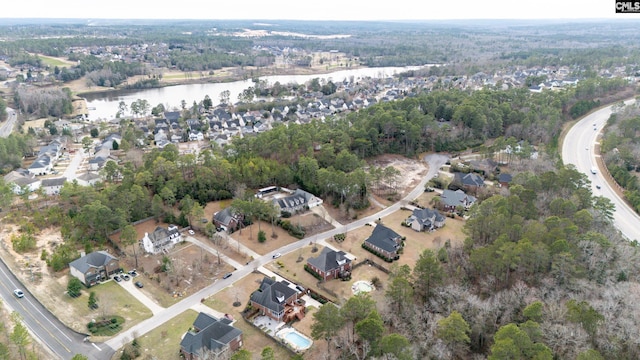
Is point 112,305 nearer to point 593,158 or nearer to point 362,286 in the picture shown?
point 362,286

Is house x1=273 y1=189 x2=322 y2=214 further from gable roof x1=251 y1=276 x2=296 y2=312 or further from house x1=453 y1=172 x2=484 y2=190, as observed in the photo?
house x1=453 y1=172 x2=484 y2=190

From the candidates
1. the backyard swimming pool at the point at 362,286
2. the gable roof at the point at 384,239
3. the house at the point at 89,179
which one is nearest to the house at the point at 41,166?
the house at the point at 89,179

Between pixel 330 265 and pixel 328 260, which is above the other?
pixel 328 260

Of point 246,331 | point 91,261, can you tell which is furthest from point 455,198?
point 91,261

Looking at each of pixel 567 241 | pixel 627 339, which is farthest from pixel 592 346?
pixel 567 241

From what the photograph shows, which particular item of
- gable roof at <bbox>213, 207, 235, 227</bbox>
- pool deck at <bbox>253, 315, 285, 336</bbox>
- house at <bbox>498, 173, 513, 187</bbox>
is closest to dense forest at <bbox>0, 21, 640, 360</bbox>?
gable roof at <bbox>213, 207, 235, 227</bbox>

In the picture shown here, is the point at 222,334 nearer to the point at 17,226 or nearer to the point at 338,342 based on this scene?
the point at 338,342

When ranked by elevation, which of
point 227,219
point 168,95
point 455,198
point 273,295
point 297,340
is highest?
point 168,95
